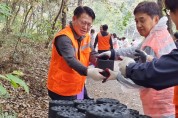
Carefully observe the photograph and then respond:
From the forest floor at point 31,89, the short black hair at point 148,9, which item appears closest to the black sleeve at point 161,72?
the short black hair at point 148,9

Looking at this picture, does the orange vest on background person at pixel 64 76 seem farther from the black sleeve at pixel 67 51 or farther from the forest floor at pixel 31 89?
the forest floor at pixel 31 89

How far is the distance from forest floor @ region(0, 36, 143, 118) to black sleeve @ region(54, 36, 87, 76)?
2.18 m

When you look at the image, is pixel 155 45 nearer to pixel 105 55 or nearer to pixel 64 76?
pixel 105 55

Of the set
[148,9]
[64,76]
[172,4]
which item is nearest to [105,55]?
[64,76]

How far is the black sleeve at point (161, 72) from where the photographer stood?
1742 mm

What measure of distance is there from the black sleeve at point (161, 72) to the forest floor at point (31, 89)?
3562 millimetres

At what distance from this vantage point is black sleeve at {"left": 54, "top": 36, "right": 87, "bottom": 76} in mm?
3000

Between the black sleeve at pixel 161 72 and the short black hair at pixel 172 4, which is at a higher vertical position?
the short black hair at pixel 172 4

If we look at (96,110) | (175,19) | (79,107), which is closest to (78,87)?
(79,107)

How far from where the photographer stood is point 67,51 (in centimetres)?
314

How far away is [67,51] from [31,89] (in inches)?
136

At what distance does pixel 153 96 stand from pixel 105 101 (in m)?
0.48

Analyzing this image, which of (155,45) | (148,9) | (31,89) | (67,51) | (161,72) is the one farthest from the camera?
(31,89)

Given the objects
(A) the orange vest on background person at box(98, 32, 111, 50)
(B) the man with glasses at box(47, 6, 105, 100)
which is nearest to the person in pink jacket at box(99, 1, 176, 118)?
(B) the man with glasses at box(47, 6, 105, 100)
